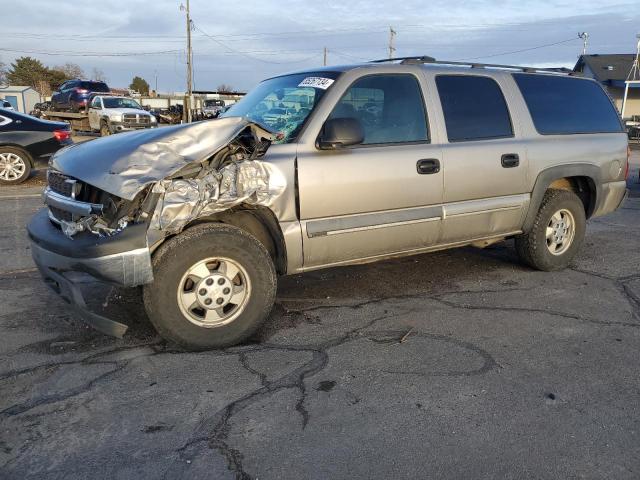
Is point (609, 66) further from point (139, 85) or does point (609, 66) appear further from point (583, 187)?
point (139, 85)

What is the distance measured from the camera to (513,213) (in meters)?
5.14

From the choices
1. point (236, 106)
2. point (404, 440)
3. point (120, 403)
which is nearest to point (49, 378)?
point (120, 403)

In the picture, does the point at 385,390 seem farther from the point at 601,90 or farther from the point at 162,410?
the point at 601,90

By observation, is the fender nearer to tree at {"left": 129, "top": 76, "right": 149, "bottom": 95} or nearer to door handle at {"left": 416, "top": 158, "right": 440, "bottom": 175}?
door handle at {"left": 416, "top": 158, "right": 440, "bottom": 175}

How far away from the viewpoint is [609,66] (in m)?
41.3

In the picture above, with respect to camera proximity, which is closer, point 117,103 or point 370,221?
point 370,221

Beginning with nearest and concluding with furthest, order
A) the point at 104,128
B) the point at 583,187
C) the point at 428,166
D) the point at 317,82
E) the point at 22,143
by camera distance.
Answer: the point at 317,82 < the point at 428,166 < the point at 583,187 < the point at 22,143 < the point at 104,128

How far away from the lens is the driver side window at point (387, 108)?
423 centimetres

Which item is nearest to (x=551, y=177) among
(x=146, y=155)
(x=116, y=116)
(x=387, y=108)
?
(x=387, y=108)

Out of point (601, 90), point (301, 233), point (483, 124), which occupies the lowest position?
point (301, 233)

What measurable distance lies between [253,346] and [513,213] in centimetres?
277

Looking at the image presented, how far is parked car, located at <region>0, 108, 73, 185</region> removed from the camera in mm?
10859

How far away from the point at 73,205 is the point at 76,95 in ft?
97.1

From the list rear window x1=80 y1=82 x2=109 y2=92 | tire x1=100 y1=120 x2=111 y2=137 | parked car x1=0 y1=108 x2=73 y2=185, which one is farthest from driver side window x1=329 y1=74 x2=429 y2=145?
rear window x1=80 y1=82 x2=109 y2=92
